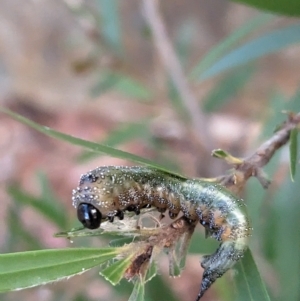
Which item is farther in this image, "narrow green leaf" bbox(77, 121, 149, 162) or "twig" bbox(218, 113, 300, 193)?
"narrow green leaf" bbox(77, 121, 149, 162)

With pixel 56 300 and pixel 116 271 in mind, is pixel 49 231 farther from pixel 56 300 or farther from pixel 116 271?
pixel 116 271

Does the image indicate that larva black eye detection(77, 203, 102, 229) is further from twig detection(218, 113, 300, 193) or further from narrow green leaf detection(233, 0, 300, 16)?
narrow green leaf detection(233, 0, 300, 16)

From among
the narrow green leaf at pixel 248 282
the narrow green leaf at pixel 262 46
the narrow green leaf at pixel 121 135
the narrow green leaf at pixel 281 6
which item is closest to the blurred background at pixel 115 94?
the narrow green leaf at pixel 121 135

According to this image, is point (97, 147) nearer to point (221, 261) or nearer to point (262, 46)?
point (221, 261)

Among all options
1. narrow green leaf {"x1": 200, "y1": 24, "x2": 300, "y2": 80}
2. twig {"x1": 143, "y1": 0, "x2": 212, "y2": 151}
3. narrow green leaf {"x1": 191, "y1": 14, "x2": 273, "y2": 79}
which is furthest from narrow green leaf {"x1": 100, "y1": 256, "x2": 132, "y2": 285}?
twig {"x1": 143, "y1": 0, "x2": 212, "y2": 151}

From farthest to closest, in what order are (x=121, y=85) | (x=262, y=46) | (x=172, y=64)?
(x=121, y=85)
(x=172, y=64)
(x=262, y=46)

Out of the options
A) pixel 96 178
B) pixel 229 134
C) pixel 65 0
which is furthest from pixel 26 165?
pixel 96 178

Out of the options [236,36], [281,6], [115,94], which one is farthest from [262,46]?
[115,94]

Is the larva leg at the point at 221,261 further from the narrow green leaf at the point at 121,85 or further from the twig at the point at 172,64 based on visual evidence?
the narrow green leaf at the point at 121,85
